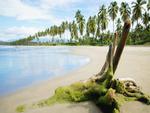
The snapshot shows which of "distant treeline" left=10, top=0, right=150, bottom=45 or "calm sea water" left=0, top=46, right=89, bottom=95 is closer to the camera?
"calm sea water" left=0, top=46, right=89, bottom=95

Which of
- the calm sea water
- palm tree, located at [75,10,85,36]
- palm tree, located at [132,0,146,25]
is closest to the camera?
the calm sea water

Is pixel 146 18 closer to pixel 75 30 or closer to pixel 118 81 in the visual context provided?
pixel 75 30

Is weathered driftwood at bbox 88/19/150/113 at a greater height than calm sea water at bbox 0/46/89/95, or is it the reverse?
weathered driftwood at bbox 88/19/150/113

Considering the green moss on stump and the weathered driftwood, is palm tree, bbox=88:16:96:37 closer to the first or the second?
the weathered driftwood

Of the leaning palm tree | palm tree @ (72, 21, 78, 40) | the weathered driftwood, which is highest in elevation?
the leaning palm tree

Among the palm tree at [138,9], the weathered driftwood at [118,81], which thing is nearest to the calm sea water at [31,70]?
the weathered driftwood at [118,81]

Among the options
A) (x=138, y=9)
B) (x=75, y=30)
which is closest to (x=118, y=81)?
(x=138, y=9)

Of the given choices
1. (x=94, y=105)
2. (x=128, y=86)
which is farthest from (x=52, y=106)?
(x=128, y=86)

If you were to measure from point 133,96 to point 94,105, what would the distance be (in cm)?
134

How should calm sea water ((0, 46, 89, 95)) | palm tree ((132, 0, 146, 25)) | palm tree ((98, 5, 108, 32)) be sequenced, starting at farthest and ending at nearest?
1. palm tree ((98, 5, 108, 32))
2. palm tree ((132, 0, 146, 25))
3. calm sea water ((0, 46, 89, 95))

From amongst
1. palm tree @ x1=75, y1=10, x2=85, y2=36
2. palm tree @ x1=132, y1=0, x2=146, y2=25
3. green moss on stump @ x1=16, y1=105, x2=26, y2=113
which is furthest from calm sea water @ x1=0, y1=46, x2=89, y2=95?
palm tree @ x1=75, y1=10, x2=85, y2=36

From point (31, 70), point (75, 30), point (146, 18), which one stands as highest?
point (146, 18)

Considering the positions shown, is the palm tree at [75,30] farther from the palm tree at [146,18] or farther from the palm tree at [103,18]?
the palm tree at [146,18]

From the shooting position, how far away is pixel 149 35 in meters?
61.1
